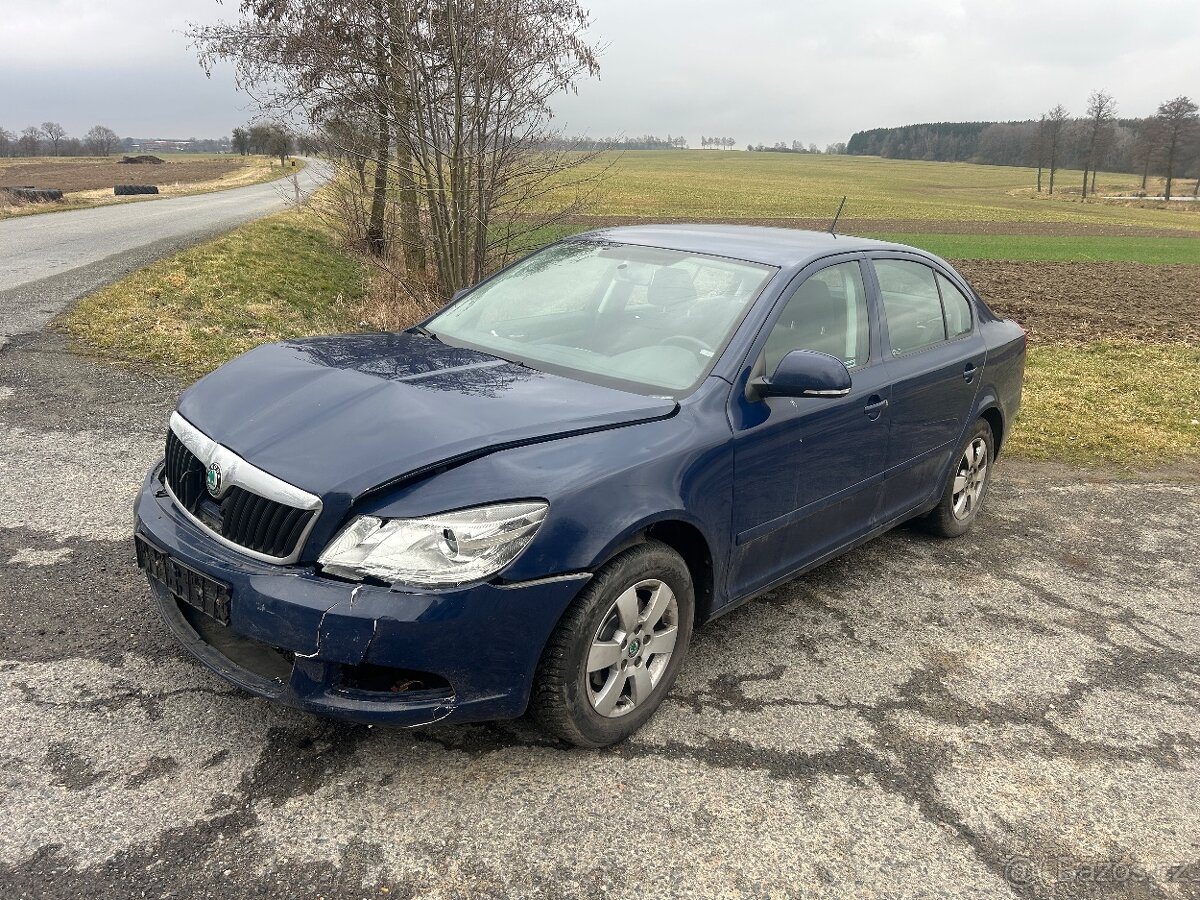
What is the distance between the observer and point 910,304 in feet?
14.6

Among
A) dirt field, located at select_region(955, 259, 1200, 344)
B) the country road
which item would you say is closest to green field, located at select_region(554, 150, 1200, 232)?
dirt field, located at select_region(955, 259, 1200, 344)

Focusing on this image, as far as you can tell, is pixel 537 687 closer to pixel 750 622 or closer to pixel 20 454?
pixel 750 622

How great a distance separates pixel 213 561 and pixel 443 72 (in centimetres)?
740

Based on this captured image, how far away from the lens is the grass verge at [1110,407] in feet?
23.3

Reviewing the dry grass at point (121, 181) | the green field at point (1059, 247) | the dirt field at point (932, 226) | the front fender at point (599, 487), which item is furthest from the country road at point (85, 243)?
the green field at point (1059, 247)

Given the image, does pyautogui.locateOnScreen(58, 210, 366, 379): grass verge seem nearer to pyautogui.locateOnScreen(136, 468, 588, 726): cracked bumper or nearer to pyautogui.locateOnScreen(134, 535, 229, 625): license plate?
pyautogui.locateOnScreen(134, 535, 229, 625): license plate

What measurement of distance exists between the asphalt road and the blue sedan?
29 cm

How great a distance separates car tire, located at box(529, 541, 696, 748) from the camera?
2707 millimetres

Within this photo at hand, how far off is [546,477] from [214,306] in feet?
29.6

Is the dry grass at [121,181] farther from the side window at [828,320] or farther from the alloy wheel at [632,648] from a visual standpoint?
the alloy wheel at [632,648]

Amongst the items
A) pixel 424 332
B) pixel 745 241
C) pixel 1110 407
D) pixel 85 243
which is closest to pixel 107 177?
pixel 85 243

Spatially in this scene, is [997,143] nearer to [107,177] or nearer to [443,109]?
[107,177]

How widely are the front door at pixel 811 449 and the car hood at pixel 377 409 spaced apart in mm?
474

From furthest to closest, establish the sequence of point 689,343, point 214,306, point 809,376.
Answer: point 214,306
point 689,343
point 809,376
